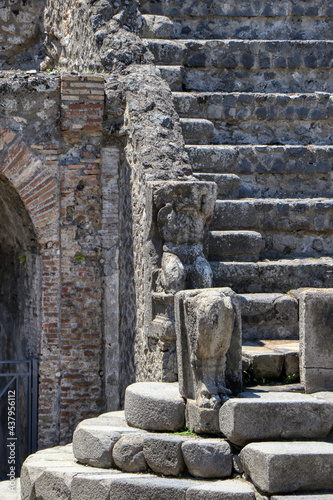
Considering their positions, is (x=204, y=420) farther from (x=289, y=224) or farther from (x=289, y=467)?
(x=289, y=224)

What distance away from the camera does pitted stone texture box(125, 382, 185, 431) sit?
490cm

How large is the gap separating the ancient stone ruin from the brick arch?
0.01 metres

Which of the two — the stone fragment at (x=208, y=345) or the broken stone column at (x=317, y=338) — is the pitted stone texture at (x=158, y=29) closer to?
the stone fragment at (x=208, y=345)

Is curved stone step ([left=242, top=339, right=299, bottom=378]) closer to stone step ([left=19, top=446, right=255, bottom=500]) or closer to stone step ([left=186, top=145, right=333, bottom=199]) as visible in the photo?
stone step ([left=19, top=446, right=255, bottom=500])

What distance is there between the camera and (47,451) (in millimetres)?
5703

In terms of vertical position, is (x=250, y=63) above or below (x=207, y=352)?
above

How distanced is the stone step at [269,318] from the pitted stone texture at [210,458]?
140 centimetres

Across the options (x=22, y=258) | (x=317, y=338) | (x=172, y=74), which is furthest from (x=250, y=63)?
(x=317, y=338)

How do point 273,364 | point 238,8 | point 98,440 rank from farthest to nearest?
point 238,8
point 273,364
point 98,440

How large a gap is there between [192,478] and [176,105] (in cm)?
420

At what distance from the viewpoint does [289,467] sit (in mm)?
4297

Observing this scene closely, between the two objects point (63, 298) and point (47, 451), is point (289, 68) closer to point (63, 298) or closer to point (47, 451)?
point (63, 298)

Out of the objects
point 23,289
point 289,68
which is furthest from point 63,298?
point 289,68

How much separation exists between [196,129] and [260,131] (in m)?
0.83
